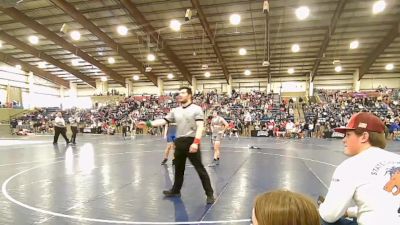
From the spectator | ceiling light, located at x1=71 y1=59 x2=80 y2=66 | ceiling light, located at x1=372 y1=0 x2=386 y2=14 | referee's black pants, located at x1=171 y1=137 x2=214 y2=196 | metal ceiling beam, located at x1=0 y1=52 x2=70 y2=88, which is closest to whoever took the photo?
the spectator

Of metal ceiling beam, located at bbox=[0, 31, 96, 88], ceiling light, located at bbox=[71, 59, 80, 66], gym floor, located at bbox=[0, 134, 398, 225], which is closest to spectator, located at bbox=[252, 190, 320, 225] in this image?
gym floor, located at bbox=[0, 134, 398, 225]

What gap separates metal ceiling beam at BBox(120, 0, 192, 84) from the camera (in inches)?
939

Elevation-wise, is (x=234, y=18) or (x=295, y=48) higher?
(x=234, y=18)

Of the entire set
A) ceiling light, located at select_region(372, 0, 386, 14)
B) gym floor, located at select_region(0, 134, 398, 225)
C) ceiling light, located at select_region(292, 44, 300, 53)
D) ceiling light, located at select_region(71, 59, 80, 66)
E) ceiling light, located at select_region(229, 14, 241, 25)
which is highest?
ceiling light, located at select_region(229, 14, 241, 25)

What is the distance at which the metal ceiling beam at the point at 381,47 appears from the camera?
2522 centimetres

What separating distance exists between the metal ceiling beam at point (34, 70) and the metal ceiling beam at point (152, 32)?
19.2 m

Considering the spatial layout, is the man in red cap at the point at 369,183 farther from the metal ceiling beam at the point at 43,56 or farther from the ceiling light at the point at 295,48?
the metal ceiling beam at the point at 43,56

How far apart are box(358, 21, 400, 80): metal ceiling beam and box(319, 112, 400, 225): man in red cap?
2721 cm

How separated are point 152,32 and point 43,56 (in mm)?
15799

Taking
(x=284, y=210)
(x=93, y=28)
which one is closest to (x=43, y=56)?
(x=93, y=28)

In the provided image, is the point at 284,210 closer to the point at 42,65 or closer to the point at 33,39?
the point at 33,39

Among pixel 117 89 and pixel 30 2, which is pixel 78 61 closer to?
pixel 117 89

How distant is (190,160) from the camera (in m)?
5.62

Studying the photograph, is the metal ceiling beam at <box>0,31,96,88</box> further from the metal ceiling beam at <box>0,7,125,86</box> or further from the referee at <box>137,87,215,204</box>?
the referee at <box>137,87,215,204</box>
